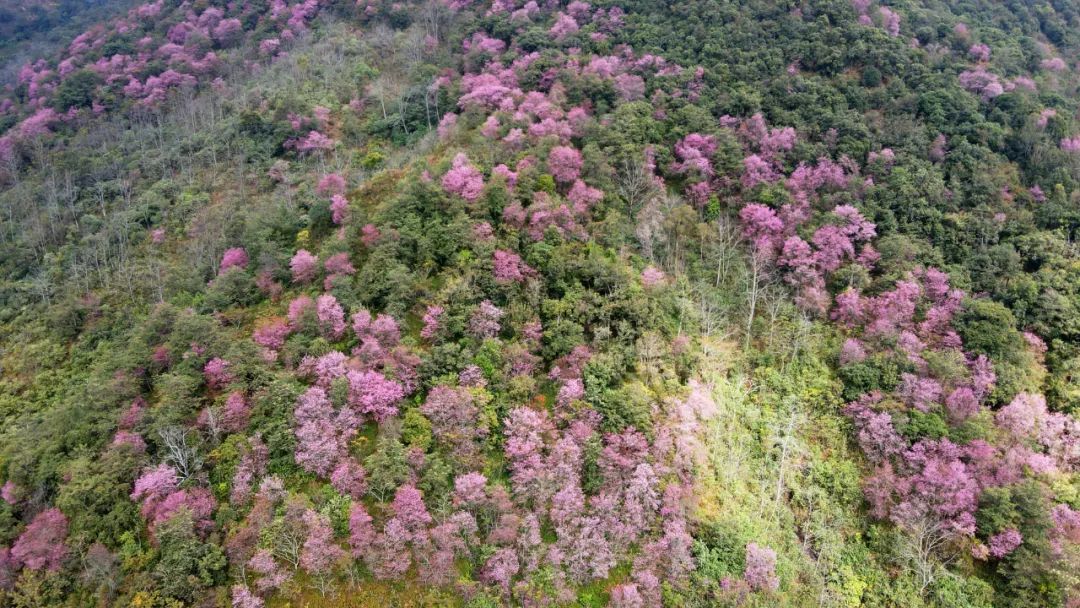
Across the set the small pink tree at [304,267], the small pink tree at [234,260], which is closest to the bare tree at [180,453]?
the small pink tree at [304,267]

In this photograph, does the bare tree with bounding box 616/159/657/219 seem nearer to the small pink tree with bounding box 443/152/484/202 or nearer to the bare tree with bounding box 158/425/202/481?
the small pink tree with bounding box 443/152/484/202

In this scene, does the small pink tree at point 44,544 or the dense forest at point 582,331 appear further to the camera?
the small pink tree at point 44,544

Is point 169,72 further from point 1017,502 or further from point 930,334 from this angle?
point 1017,502

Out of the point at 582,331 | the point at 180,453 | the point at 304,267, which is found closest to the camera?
the point at 180,453

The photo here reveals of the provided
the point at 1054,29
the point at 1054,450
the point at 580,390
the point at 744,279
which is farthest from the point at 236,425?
the point at 1054,29

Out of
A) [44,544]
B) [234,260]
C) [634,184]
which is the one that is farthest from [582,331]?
[44,544]

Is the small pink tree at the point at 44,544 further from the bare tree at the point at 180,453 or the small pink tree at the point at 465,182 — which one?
the small pink tree at the point at 465,182

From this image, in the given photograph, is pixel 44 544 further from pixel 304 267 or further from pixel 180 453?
pixel 304 267

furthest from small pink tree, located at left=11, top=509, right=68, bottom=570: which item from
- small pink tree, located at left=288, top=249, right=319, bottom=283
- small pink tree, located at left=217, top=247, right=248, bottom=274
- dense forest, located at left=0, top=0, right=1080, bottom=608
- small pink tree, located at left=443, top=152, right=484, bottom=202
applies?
small pink tree, located at left=443, top=152, right=484, bottom=202

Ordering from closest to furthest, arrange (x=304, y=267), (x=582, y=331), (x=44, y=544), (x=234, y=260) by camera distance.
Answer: (x=44, y=544) < (x=582, y=331) < (x=304, y=267) < (x=234, y=260)
